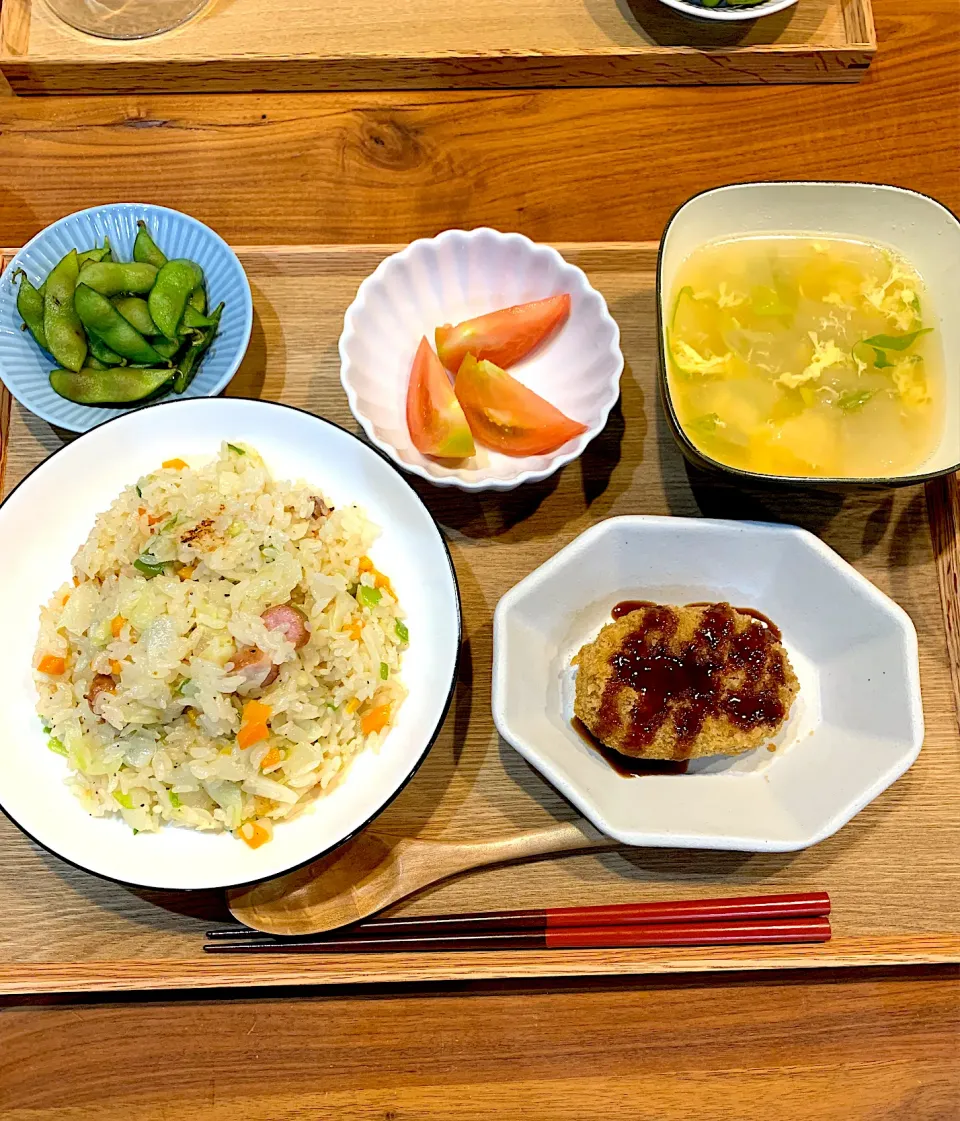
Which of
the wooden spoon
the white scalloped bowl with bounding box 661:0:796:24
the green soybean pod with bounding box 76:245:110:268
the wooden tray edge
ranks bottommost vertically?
the wooden tray edge

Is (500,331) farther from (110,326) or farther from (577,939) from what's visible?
(577,939)

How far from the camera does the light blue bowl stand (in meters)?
2.36

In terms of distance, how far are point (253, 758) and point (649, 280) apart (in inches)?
70.2

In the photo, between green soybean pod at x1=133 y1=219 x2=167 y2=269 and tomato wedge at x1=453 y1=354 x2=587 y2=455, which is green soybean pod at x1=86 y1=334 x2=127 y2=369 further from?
tomato wedge at x1=453 y1=354 x2=587 y2=455

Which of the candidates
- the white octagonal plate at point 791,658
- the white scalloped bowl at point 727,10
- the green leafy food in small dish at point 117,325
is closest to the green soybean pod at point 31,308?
the green leafy food in small dish at point 117,325

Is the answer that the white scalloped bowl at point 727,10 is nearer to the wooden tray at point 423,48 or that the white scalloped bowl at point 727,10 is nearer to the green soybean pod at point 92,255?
the wooden tray at point 423,48

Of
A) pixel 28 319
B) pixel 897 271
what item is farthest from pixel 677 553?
pixel 28 319

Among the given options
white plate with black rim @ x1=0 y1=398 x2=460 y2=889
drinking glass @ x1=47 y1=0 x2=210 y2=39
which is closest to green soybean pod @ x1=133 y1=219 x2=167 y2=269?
white plate with black rim @ x1=0 y1=398 x2=460 y2=889

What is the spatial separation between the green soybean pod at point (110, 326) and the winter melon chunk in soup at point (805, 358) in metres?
1.43

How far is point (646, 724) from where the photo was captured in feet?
6.93

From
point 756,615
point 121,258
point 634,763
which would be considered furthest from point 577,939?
point 121,258

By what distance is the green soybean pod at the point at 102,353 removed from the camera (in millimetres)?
2414

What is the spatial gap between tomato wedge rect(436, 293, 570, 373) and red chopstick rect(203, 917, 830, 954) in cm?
150

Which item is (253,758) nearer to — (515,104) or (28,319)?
(28,319)
